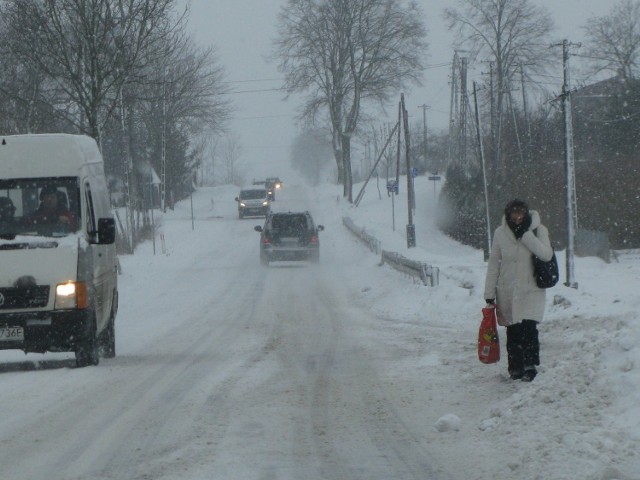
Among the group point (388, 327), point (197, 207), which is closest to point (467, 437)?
point (388, 327)

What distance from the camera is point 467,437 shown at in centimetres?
724

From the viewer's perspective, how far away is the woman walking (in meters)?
9.02

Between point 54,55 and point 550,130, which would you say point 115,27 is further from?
point 550,130

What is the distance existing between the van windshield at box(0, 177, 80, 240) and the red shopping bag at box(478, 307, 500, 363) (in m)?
4.64

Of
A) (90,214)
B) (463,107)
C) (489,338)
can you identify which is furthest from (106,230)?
(463,107)

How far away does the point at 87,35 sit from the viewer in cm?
2431

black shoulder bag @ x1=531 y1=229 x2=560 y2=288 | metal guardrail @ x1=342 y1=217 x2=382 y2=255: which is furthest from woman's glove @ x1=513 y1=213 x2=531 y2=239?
metal guardrail @ x1=342 y1=217 x2=382 y2=255

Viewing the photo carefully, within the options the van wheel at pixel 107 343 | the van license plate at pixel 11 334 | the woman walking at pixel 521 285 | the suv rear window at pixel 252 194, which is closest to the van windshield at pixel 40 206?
the van license plate at pixel 11 334

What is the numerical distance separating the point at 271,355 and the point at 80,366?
2314 millimetres

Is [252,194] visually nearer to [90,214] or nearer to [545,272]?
[90,214]

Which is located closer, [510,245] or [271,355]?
[510,245]

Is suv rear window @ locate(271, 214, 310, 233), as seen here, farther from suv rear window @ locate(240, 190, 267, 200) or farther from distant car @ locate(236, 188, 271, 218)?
suv rear window @ locate(240, 190, 267, 200)

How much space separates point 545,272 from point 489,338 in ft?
3.24

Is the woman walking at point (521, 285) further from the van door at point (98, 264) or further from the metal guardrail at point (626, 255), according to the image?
the metal guardrail at point (626, 255)
